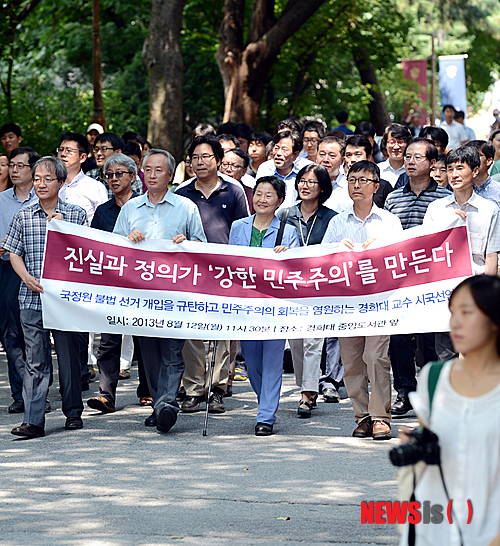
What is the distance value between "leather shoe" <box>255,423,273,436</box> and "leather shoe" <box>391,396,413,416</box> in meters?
1.36

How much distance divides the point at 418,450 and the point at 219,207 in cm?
552

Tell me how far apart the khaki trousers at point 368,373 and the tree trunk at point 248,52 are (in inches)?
459

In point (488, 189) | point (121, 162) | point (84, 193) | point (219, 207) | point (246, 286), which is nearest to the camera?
point (246, 286)

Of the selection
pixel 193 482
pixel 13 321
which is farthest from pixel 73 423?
pixel 193 482

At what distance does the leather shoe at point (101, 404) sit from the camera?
8.11 meters

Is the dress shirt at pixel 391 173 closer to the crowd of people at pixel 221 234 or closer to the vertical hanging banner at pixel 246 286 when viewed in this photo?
the crowd of people at pixel 221 234

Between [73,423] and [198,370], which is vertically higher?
A: [198,370]

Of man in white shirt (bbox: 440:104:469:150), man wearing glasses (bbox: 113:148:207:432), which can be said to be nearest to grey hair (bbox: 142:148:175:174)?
man wearing glasses (bbox: 113:148:207:432)

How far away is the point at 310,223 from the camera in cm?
839

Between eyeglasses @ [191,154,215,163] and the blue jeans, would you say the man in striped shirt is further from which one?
eyeglasses @ [191,154,215,163]

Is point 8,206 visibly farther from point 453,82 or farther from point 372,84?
point 372,84

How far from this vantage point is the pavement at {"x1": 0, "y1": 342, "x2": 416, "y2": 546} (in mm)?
5191

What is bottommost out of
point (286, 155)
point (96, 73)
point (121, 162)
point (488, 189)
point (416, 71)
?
point (488, 189)

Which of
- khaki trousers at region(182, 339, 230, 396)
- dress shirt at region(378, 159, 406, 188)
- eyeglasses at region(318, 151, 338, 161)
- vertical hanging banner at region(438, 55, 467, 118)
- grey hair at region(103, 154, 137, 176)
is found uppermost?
vertical hanging banner at region(438, 55, 467, 118)
